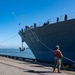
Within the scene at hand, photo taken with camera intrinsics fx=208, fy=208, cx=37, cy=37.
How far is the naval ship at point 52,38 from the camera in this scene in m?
18.6

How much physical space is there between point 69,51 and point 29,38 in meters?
9.54

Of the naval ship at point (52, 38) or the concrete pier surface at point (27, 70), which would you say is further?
the naval ship at point (52, 38)

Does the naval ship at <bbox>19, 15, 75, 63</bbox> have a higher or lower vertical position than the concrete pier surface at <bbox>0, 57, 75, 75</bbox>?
higher

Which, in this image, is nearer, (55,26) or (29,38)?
(55,26)

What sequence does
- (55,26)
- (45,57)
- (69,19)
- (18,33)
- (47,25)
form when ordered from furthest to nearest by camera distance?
(18,33) < (45,57) < (47,25) < (55,26) < (69,19)

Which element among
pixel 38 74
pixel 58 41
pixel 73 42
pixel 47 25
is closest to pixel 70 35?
pixel 73 42

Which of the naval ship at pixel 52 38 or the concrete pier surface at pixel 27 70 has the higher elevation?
the naval ship at pixel 52 38

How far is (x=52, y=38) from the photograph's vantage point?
2114cm

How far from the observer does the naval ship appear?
61.0 ft

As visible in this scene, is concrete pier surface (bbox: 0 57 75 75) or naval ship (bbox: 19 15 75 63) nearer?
concrete pier surface (bbox: 0 57 75 75)

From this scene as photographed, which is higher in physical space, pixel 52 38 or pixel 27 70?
pixel 52 38

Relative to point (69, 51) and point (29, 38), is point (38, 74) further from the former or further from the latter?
point (29, 38)

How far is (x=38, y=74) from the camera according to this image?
11.2 meters

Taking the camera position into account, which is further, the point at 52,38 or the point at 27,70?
the point at 52,38
